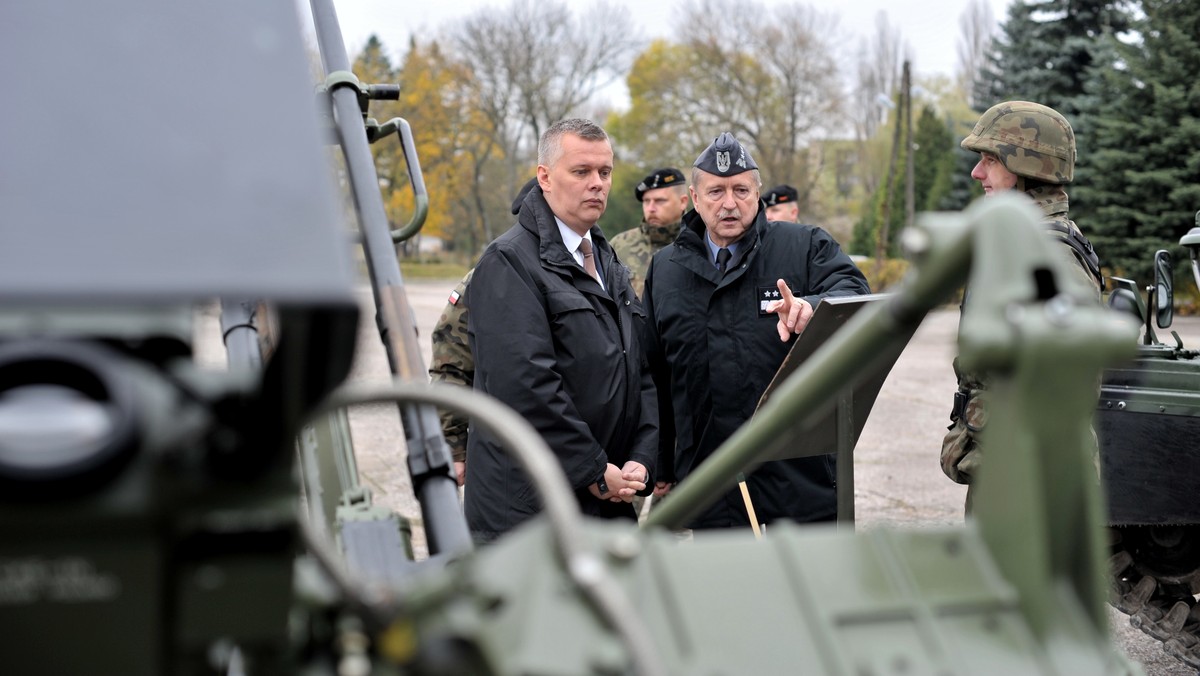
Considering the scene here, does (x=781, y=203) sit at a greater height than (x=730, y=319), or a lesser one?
greater

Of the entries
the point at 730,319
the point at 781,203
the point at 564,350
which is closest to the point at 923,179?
the point at 781,203

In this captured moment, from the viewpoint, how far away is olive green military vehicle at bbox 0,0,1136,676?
1047mm

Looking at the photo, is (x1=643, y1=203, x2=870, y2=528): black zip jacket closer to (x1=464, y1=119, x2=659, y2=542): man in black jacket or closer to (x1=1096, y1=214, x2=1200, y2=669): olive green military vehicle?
(x1=464, y1=119, x2=659, y2=542): man in black jacket

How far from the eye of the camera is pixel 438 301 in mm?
25203

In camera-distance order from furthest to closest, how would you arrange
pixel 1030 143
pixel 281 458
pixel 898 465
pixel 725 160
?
pixel 898 465, pixel 725 160, pixel 1030 143, pixel 281 458

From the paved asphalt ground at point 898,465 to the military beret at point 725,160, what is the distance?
1.11 metres

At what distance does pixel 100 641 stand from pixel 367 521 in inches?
43.1

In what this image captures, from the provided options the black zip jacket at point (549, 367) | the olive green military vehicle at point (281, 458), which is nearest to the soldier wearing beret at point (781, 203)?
the black zip jacket at point (549, 367)

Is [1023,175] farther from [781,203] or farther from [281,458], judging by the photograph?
[781,203]

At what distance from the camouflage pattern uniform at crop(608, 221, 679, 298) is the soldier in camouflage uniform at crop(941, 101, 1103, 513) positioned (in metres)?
2.92

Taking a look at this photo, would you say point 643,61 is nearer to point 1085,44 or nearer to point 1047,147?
point 1085,44

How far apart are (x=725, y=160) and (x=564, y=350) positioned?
42.6 inches

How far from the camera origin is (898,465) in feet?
29.7

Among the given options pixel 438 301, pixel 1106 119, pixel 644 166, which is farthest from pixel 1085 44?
pixel 644 166
